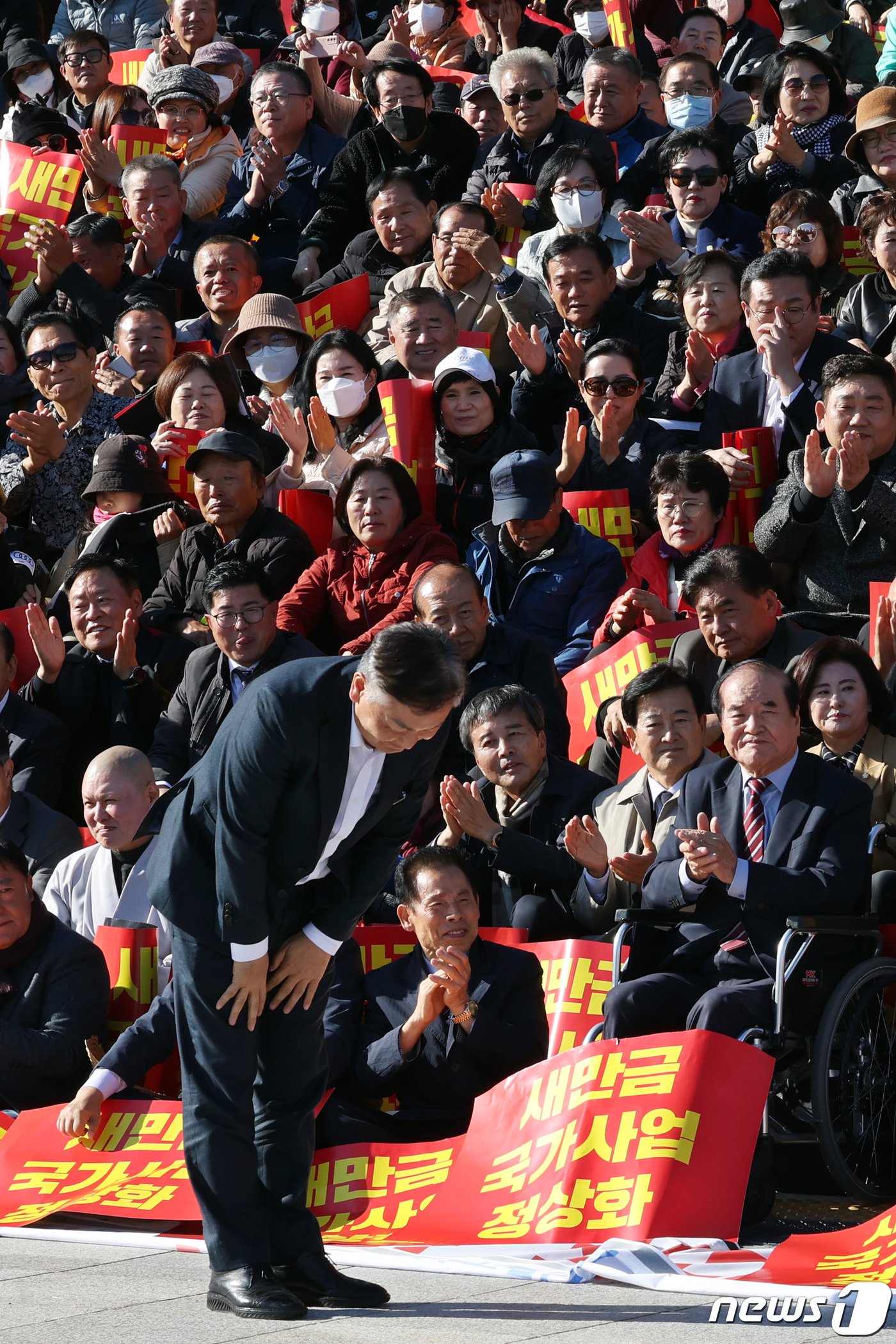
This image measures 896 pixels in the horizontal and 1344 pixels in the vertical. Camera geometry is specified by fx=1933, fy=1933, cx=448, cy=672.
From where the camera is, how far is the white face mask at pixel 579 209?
8.98 metres

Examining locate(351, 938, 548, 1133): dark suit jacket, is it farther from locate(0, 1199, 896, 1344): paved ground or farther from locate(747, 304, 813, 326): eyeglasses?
locate(747, 304, 813, 326): eyeglasses

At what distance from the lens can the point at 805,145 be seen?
9.39m

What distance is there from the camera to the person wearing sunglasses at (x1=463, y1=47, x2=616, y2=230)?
969 cm

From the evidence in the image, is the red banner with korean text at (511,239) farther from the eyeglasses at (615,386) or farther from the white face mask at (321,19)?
the white face mask at (321,19)

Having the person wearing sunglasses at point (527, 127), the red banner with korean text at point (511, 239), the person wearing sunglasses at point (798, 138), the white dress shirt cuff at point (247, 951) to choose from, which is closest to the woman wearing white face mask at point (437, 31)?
the person wearing sunglasses at point (527, 127)

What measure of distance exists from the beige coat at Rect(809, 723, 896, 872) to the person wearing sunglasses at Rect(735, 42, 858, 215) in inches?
167

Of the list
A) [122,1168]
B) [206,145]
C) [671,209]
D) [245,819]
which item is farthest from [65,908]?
[206,145]

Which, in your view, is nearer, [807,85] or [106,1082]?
[106,1082]

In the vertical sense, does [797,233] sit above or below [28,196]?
below

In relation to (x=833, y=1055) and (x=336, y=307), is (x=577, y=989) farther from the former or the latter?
(x=336, y=307)

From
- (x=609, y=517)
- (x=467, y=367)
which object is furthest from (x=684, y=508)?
(x=467, y=367)

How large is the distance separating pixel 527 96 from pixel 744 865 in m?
5.77

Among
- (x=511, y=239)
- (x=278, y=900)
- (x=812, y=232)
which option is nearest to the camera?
(x=278, y=900)

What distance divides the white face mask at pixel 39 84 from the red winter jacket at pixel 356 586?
21.7 feet
